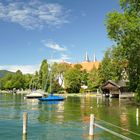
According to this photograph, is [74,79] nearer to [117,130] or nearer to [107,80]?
[107,80]

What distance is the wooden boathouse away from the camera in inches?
4553

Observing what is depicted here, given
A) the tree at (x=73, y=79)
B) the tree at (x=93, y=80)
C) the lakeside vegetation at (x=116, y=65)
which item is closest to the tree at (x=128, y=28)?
the lakeside vegetation at (x=116, y=65)

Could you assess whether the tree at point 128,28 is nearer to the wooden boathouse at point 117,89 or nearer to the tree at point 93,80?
the wooden boathouse at point 117,89

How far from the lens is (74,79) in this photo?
150375mm

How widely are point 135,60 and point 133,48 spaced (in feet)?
15.2

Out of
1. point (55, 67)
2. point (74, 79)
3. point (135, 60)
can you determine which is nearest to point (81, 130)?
point (135, 60)

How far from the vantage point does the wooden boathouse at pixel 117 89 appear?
116 meters

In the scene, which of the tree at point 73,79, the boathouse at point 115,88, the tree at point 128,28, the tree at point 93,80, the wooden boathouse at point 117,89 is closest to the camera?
the tree at point 128,28

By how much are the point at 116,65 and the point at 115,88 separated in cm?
724

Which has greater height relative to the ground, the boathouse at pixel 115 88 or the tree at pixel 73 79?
the tree at pixel 73 79

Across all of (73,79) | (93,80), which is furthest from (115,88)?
(73,79)

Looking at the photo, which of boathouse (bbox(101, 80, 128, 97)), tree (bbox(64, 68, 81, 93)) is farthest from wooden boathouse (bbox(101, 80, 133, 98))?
tree (bbox(64, 68, 81, 93))

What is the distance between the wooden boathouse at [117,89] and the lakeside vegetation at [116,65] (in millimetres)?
3209

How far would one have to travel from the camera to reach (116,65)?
116 m
